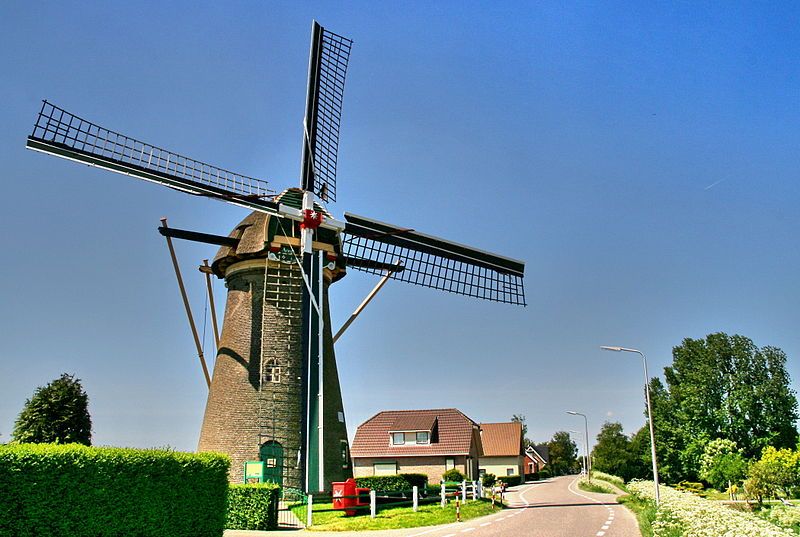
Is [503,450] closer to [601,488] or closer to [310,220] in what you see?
[601,488]

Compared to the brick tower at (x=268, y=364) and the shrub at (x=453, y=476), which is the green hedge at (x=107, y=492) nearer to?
the brick tower at (x=268, y=364)

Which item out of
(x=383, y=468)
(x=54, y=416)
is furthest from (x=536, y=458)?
(x=54, y=416)

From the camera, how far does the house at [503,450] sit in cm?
6481

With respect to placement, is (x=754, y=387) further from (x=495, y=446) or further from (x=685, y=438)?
(x=495, y=446)

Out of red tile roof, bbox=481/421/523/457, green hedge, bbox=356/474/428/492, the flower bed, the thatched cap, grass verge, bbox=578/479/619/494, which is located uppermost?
the thatched cap

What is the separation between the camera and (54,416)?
57.4ft

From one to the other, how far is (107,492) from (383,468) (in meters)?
A: 38.6

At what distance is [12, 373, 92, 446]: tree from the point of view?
1733 centimetres

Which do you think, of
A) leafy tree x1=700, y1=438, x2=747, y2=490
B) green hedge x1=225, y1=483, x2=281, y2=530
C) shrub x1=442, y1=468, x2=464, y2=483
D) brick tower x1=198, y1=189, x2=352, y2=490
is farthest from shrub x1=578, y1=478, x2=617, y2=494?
green hedge x1=225, y1=483, x2=281, y2=530

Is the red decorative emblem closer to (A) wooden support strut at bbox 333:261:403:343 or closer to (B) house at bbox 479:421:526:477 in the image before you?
(A) wooden support strut at bbox 333:261:403:343

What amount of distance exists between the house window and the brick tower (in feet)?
76.7

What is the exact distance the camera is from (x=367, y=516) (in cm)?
2062

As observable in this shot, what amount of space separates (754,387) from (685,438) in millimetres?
6073

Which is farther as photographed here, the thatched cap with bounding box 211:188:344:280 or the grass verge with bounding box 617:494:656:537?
the thatched cap with bounding box 211:188:344:280
